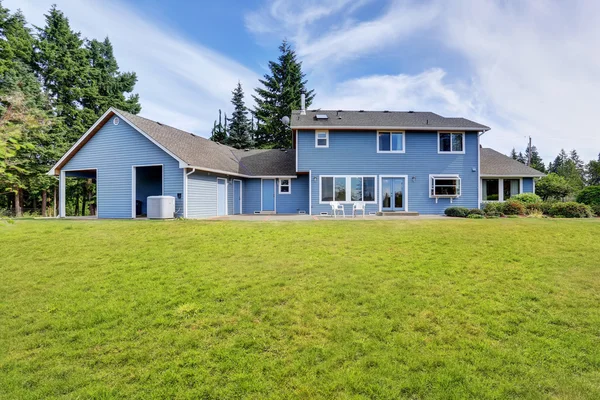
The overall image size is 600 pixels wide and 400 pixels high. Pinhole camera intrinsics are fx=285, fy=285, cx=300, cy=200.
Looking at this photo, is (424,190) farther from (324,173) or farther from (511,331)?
(511,331)

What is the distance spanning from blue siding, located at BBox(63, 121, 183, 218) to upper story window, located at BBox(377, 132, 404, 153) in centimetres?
1182

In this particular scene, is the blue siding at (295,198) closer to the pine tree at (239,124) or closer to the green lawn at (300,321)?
the green lawn at (300,321)

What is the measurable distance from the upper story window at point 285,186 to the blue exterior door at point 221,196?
12.6 feet

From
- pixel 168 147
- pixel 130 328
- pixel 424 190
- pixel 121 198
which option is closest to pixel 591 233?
pixel 424 190

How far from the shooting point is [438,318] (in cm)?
423

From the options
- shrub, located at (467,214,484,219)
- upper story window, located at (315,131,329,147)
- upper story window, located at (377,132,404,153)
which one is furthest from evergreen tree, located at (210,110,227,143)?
shrub, located at (467,214,484,219)

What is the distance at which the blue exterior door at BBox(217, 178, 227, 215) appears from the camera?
1673 cm

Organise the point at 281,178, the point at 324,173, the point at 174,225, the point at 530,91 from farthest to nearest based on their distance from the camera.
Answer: the point at 281,178
the point at 324,173
the point at 530,91
the point at 174,225

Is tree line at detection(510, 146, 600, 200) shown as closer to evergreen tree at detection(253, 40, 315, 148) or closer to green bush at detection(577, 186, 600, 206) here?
green bush at detection(577, 186, 600, 206)

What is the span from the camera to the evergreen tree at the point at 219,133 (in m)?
37.8

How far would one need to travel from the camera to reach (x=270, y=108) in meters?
36.9

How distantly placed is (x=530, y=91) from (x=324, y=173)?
11.8 meters

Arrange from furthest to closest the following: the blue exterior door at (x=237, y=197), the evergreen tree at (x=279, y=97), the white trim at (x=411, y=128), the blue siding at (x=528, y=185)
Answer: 1. the evergreen tree at (x=279, y=97)
2. the blue siding at (x=528, y=185)
3. the blue exterior door at (x=237, y=197)
4. the white trim at (x=411, y=128)

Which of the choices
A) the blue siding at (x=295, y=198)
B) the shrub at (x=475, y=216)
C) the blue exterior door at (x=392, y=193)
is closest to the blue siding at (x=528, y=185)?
the shrub at (x=475, y=216)
